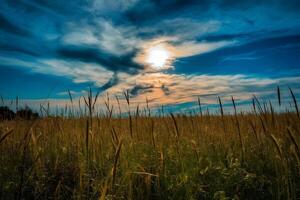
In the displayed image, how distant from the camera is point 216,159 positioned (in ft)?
14.5

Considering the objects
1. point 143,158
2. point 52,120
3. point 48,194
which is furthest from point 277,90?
point 52,120

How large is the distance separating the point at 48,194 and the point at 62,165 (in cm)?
79

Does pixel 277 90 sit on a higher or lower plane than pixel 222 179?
higher

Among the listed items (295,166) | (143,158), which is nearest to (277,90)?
(295,166)

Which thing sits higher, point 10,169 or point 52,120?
point 52,120

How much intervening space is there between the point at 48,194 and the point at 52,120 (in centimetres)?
328

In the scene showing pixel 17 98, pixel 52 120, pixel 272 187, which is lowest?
pixel 272 187

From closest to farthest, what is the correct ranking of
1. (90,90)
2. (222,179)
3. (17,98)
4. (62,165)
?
(90,90) < (222,179) < (62,165) < (17,98)

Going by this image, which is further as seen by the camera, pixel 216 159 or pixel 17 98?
pixel 17 98

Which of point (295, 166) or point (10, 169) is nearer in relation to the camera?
point (295, 166)

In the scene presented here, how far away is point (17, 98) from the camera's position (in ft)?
20.8

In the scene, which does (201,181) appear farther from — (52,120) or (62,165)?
(52,120)

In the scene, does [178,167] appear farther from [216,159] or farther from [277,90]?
[277,90]


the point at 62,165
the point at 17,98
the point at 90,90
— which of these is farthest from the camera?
the point at 17,98
